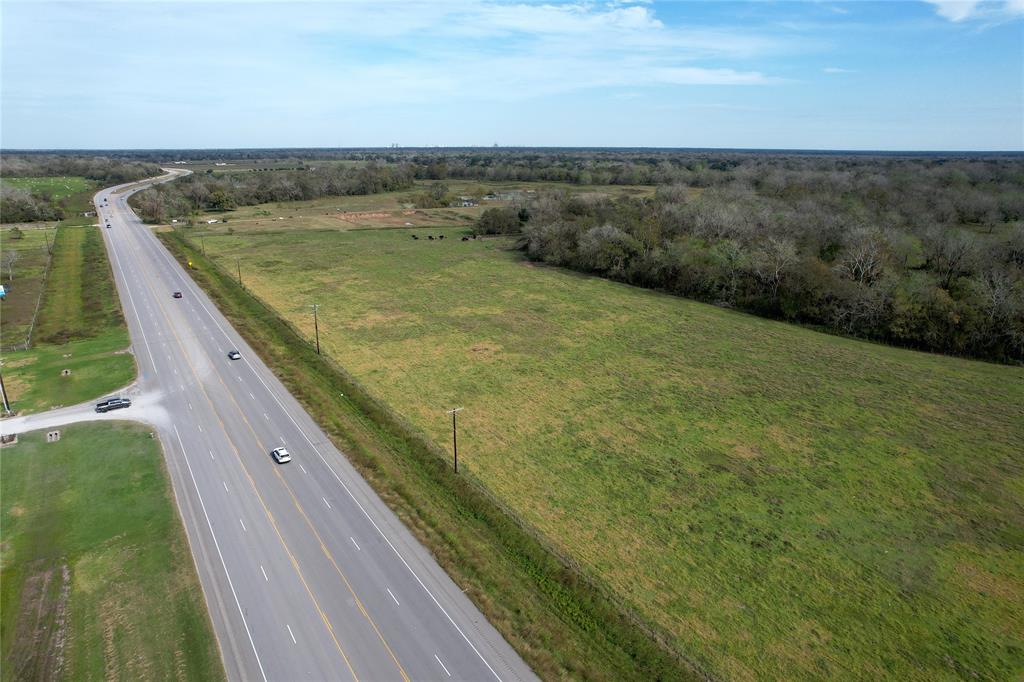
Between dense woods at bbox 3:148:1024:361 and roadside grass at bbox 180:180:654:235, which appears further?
roadside grass at bbox 180:180:654:235

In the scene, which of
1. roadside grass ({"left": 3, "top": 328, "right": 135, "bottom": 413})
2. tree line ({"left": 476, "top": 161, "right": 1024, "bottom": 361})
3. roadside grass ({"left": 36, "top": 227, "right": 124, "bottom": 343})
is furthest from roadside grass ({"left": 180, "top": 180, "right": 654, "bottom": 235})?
roadside grass ({"left": 3, "top": 328, "right": 135, "bottom": 413})

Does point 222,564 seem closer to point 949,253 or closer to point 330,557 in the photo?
point 330,557

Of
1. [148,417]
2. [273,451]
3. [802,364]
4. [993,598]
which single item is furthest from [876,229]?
[148,417]

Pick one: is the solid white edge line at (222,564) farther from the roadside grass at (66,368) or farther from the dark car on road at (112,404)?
the roadside grass at (66,368)

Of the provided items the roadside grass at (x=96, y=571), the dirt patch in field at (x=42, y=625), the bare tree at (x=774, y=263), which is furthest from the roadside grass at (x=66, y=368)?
the bare tree at (x=774, y=263)

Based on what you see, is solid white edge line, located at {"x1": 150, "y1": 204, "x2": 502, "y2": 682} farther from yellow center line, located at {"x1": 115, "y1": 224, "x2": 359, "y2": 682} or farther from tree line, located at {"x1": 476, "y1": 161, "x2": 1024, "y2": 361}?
tree line, located at {"x1": 476, "y1": 161, "x2": 1024, "y2": 361}
